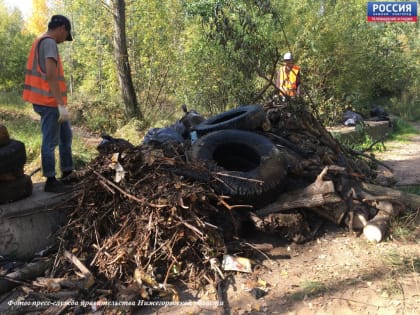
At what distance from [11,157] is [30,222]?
0.66 meters

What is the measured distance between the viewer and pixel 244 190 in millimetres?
3924

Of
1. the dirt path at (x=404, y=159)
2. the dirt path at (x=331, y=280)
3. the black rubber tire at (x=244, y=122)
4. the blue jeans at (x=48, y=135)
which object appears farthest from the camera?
the dirt path at (x=404, y=159)

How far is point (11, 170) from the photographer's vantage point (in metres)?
3.79

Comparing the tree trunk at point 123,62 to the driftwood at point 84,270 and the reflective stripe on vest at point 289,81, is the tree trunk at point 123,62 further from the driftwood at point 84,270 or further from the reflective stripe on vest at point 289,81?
the driftwood at point 84,270

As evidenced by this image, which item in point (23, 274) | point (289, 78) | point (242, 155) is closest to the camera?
point (23, 274)

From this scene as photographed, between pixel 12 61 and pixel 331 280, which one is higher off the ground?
pixel 12 61

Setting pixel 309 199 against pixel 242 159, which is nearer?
pixel 309 199

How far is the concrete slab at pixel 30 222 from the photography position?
3748 mm

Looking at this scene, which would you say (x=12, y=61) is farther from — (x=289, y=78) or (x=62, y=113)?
(x=62, y=113)

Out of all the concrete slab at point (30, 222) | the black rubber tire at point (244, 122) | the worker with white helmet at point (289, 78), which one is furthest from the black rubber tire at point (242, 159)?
the worker with white helmet at point (289, 78)

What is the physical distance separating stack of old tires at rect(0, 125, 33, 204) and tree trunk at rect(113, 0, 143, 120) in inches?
249

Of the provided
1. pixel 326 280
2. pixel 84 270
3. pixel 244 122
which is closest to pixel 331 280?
pixel 326 280

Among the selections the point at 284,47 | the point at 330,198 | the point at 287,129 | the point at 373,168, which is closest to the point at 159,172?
the point at 330,198

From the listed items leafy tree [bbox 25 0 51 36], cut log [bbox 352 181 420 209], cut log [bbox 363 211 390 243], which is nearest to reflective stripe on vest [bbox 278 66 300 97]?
cut log [bbox 352 181 420 209]
